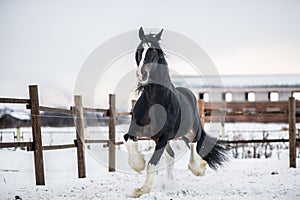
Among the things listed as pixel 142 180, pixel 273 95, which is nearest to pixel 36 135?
pixel 142 180

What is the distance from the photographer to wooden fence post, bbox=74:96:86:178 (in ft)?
17.8

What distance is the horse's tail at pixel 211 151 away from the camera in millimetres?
5510

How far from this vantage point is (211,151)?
559cm

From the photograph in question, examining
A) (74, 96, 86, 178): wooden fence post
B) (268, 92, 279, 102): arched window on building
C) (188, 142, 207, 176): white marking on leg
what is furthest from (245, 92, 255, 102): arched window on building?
(74, 96, 86, 178): wooden fence post

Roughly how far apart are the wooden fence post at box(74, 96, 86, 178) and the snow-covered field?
20 cm

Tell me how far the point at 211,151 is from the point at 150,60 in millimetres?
2614

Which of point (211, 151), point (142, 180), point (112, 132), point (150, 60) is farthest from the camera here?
point (112, 132)

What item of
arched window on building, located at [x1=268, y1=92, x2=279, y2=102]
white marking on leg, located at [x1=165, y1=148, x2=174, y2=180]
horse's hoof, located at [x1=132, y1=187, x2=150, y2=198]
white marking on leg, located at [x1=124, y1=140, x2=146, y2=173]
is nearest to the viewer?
horse's hoof, located at [x1=132, y1=187, x2=150, y2=198]

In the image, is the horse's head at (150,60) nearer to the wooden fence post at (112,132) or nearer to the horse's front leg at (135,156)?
the horse's front leg at (135,156)

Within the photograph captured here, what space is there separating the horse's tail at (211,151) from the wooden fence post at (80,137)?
6.82 ft

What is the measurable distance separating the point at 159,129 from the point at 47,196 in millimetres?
1648

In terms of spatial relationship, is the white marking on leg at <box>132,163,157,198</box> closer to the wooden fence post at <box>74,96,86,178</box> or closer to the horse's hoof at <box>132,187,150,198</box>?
the horse's hoof at <box>132,187,150,198</box>

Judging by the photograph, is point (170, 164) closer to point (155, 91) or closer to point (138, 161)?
point (138, 161)

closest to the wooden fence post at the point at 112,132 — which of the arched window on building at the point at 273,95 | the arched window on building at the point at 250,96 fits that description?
the arched window on building at the point at 250,96
